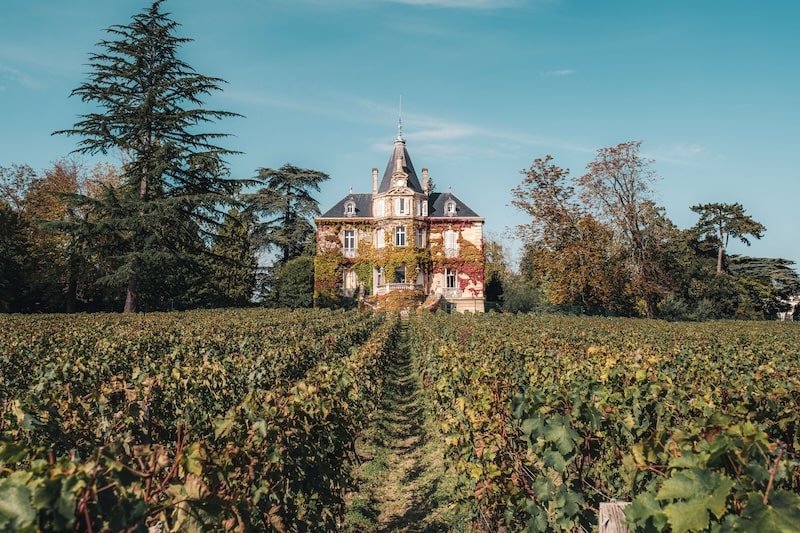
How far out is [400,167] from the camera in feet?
152

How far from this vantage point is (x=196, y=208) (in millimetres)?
32875

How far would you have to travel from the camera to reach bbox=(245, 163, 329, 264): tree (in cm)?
4938

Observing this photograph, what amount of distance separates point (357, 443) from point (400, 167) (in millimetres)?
38750

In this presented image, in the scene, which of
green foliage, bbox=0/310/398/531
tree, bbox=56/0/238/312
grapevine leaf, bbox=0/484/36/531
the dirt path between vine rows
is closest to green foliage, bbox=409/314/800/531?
the dirt path between vine rows

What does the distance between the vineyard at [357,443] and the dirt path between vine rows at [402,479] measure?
0.61 ft

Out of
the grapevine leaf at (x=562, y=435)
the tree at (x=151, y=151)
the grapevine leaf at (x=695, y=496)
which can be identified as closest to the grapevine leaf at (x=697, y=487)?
the grapevine leaf at (x=695, y=496)

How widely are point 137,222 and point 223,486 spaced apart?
97.5ft

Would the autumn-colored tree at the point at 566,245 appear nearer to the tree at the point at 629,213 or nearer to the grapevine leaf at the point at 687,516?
the tree at the point at 629,213

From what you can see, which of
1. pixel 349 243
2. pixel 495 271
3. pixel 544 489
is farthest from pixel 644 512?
pixel 495 271

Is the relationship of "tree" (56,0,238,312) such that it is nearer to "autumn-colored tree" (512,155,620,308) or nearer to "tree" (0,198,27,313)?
"tree" (0,198,27,313)

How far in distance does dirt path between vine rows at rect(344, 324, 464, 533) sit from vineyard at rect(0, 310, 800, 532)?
0.61ft

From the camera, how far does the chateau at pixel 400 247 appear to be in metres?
45.3

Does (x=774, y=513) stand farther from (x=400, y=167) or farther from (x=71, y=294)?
(x=400, y=167)

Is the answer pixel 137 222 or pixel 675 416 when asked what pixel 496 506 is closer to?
pixel 675 416
